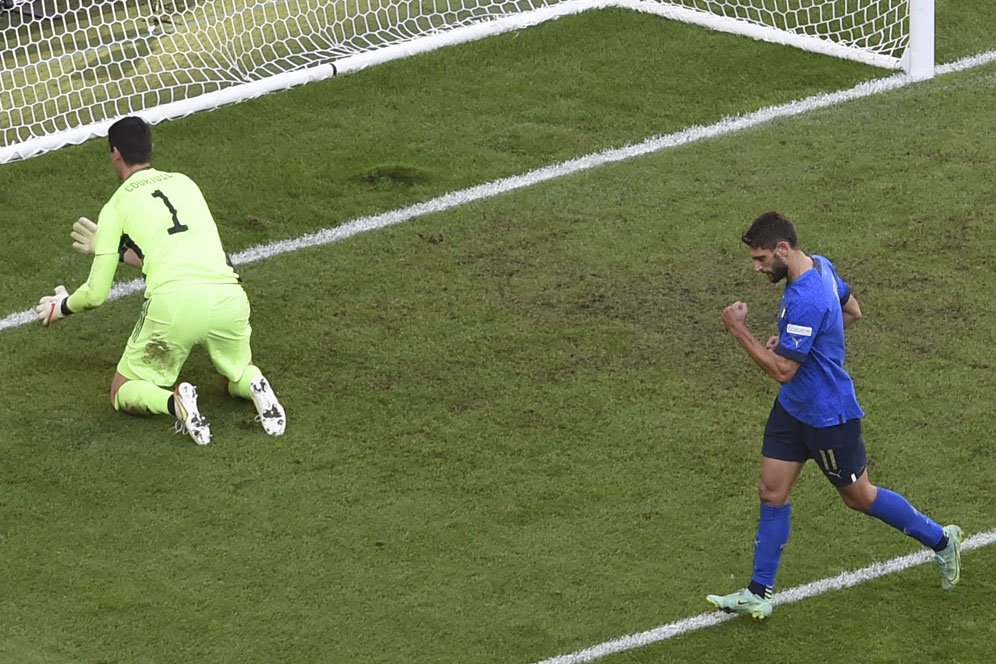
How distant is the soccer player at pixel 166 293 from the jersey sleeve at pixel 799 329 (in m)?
3.04

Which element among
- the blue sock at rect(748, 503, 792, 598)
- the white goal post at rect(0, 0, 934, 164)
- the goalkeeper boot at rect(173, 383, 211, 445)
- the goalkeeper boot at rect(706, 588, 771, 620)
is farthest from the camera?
the white goal post at rect(0, 0, 934, 164)

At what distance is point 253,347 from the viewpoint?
955cm

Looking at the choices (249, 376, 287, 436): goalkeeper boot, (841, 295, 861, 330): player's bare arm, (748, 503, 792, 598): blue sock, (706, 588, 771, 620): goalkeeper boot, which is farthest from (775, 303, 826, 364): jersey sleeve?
(249, 376, 287, 436): goalkeeper boot

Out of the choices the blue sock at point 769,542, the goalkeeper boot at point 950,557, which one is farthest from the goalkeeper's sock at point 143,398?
the goalkeeper boot at point 950,557

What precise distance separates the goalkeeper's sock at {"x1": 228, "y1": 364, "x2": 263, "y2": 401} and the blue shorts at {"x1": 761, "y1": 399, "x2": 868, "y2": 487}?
294 cm

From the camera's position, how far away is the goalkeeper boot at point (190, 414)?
840cm

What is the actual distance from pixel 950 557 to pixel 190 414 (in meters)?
3.78

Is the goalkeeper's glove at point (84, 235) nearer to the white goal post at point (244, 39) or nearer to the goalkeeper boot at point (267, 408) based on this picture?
the goalkeeper boot at point (267, 408)

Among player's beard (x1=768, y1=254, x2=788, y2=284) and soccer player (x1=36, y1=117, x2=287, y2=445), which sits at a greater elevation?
player's beard (x1=768, y1=254, x2=788, y2=284)

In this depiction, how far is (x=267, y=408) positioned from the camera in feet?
28.1

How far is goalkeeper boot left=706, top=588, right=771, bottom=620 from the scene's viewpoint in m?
7.02

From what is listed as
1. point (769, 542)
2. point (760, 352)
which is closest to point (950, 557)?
point (769, 542)

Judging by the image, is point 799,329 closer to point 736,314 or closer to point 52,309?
point 736,314

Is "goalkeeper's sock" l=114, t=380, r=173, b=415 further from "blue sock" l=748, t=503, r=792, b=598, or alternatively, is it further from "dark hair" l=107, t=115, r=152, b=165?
"blue sock" l=748, t=503, r=792, b=598
